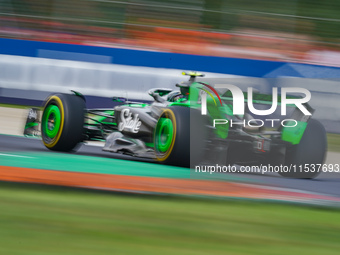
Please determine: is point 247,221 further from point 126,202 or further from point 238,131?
point 238,131

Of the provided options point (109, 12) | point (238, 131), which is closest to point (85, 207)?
point (238, 131)

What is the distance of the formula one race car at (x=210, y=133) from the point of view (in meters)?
4.42

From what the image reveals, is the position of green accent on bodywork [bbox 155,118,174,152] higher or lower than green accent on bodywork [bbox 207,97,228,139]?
lower

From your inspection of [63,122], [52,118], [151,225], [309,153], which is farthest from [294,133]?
[52,118]

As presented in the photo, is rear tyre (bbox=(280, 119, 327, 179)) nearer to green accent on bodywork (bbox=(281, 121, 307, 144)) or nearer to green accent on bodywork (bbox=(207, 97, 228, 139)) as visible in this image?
green accent on bodywork (bbox=(281, 121, 307, 144))

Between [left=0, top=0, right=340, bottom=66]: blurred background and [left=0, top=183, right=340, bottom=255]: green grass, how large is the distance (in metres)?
5.76

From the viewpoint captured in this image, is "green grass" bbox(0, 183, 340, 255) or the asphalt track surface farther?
the asphalt track surface

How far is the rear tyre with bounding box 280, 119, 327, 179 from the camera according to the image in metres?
4.55

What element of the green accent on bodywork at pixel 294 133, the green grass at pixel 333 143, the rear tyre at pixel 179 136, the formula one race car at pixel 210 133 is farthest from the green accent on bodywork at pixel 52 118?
the green grass at pixel 333 143

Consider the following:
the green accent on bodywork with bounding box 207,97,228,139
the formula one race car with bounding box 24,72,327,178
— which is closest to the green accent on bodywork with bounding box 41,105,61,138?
the formula one race car with bounding box 24,72,327,178

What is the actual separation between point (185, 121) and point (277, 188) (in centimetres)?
95

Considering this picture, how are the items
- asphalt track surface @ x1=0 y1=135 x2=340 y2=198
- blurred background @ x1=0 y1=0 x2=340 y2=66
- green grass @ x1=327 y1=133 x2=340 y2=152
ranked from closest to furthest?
1. asphalt track surface @ x1=0 y1=135 x2=340 y2=198
2. green grass @ x1=327 y1=133 x2=340 y2=152
3. blurred background @ x1=0 y1=0 x2=340 y2=66

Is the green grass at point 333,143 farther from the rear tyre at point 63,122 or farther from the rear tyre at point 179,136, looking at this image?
the rear tyre at point 63,122

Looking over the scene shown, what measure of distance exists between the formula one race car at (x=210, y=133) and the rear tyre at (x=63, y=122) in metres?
0.02
